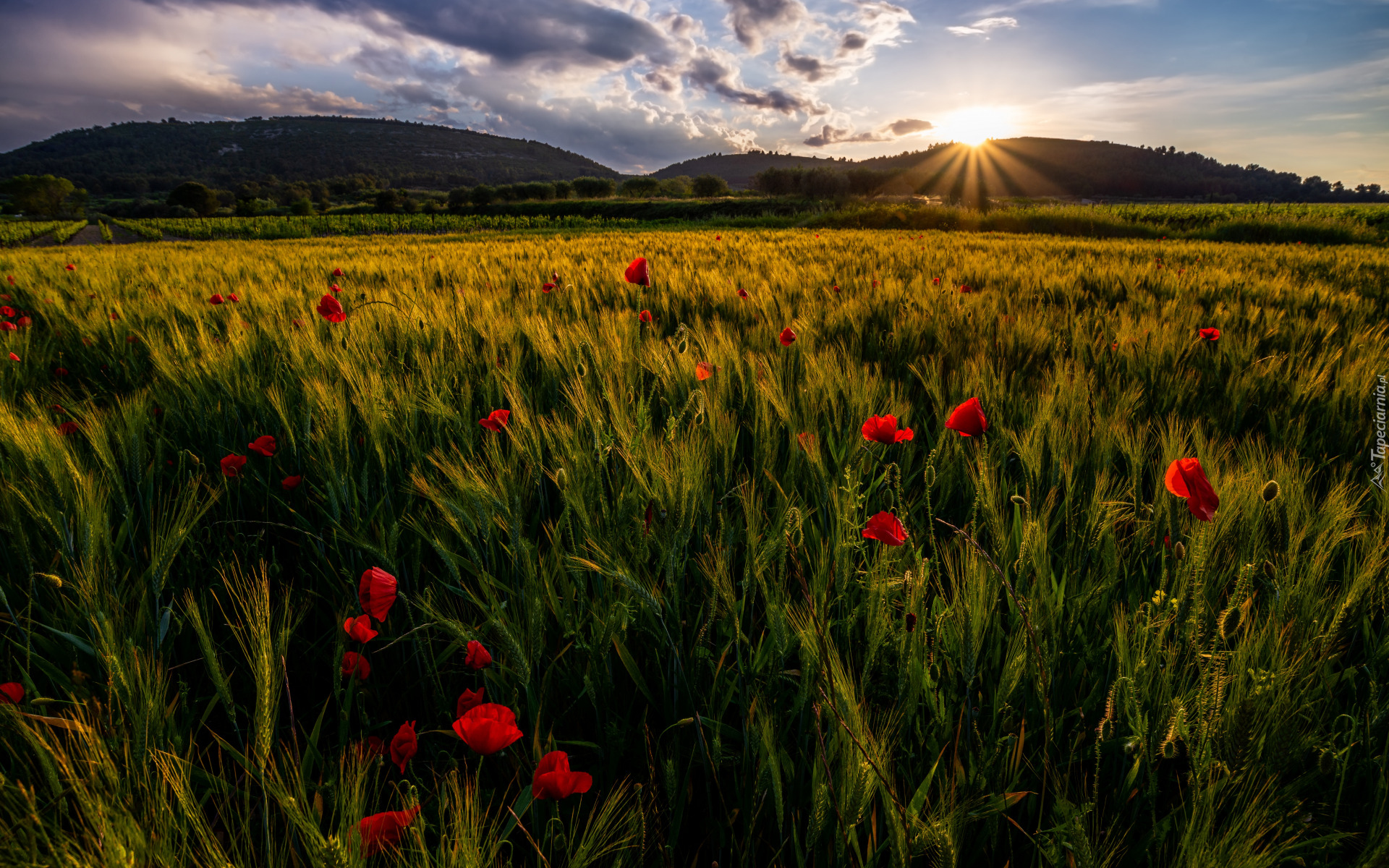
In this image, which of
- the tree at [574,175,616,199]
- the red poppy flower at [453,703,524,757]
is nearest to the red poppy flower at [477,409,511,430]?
the red poppy flower at [453,703,524,757]

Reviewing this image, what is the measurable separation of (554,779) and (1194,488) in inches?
39.9

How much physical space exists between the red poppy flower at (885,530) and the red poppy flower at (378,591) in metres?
0.77

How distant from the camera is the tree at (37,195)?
2482 inches

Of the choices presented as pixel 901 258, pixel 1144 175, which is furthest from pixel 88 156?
pixel 1144 175

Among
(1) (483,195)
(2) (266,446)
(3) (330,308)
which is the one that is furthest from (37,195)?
(2) (266,446)

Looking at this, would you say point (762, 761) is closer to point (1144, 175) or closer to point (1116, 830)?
point (1116, 830)

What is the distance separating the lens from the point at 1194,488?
0.88 m

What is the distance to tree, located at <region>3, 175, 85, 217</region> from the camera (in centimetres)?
6303

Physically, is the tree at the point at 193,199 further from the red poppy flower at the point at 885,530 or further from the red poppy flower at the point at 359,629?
the red poppy flower at the point at 885,530

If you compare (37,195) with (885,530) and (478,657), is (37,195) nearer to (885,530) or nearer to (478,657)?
(478,657)

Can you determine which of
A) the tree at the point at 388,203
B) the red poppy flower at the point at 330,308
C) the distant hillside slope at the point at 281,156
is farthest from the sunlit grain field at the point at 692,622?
the distant hillside slope at the point at 281,156

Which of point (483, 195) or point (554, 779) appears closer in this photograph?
point (554, 779)

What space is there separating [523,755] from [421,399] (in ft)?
3.90

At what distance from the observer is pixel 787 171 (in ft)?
229
